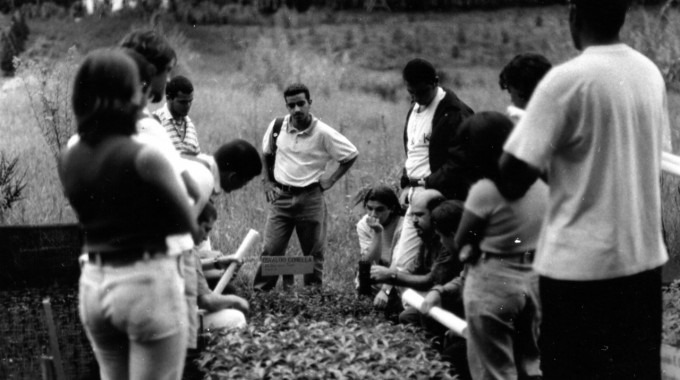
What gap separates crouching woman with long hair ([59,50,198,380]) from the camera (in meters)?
3.65

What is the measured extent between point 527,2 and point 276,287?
21.0 feet

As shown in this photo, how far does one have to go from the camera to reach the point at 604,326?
3627mm

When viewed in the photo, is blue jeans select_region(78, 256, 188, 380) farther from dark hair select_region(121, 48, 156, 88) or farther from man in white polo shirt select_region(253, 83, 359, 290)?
man in white polo shirt select_region(253, 83, 359, 290)

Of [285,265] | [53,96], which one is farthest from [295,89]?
[53,96]

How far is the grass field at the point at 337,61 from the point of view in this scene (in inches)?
521

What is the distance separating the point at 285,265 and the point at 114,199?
13.9 ft

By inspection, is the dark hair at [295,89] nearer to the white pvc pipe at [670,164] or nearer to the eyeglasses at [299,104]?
the eyeglasses at [299,104]

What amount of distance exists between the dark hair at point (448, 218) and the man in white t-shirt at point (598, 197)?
2.03 meters

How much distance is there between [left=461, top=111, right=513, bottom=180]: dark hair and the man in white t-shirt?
44.8 inches

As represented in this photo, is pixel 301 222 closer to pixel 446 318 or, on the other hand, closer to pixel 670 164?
pixel 446 318

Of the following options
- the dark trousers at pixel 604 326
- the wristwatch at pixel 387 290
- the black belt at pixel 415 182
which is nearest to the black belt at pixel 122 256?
the dark trousers at pixel 604 326

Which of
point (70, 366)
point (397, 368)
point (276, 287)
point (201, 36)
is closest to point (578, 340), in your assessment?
point (397, 368)

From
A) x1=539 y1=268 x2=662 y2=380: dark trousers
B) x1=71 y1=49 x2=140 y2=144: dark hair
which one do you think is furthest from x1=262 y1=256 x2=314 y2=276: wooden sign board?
x1=539 y1=268 x2=662 y2=380: dark trousers

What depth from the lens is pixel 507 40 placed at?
14.1 m
